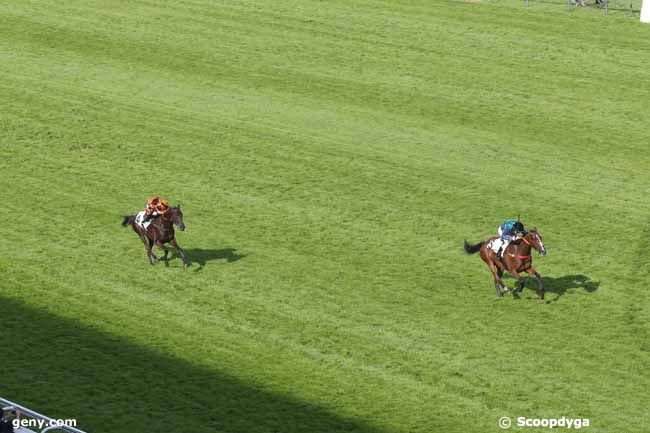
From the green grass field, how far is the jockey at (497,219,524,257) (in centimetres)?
115

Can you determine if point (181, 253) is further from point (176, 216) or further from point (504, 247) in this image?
point (504, 247)

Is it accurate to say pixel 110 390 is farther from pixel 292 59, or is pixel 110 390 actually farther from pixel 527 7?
pixel 527 7

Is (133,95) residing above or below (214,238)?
above

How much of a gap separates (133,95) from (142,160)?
4.87 m

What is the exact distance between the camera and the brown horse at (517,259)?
2150 cm

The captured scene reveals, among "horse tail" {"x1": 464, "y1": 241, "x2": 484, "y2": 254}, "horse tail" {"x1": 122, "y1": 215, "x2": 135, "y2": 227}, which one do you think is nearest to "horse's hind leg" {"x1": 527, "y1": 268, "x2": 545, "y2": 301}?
"horse tail" {"x1": 464, "y1": 241, "x2": 484, "y2": 254}

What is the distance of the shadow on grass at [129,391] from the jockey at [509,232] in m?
5.44

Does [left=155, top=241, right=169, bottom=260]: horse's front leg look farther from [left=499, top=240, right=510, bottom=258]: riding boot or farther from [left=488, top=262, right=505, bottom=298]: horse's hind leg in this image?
[left=499, top=240, right=510, bottom=258]: riding boot

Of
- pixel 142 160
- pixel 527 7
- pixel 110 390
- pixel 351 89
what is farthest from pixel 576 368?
pixel 527 7

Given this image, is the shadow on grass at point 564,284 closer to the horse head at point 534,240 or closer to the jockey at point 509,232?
the jockey at point 509,232

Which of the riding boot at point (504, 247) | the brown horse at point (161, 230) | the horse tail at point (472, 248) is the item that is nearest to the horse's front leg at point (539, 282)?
the riding boot at point (504, 247)

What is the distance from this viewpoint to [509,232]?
71.6 ft

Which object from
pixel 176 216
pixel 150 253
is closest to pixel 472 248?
pixel 176 216

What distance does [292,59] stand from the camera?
3709 cm
